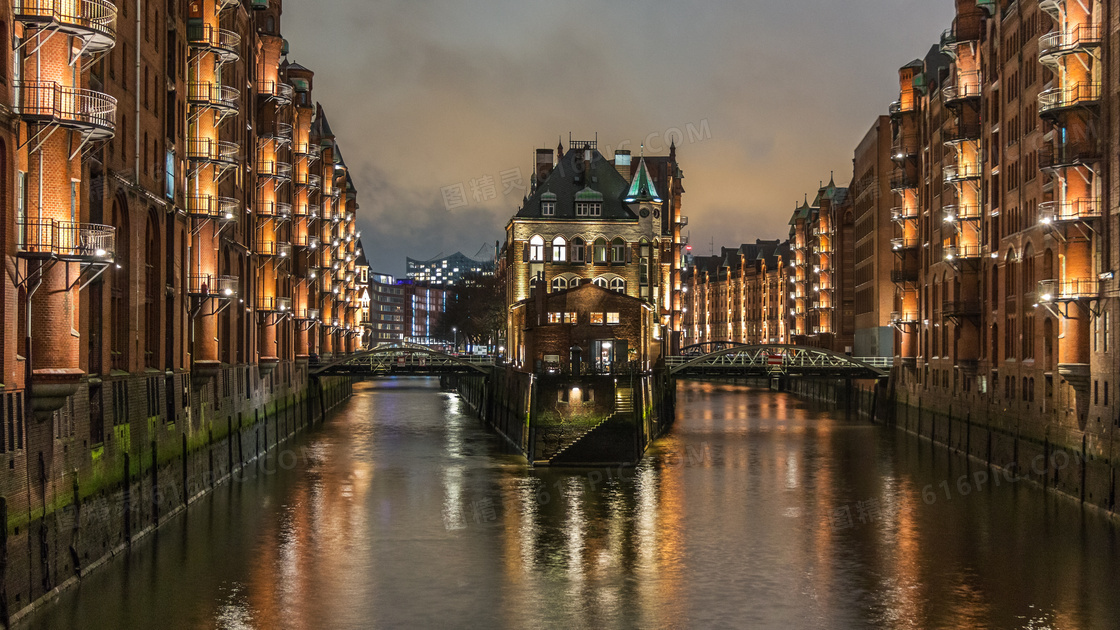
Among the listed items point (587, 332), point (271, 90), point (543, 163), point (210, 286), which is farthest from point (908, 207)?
point (210, 286)

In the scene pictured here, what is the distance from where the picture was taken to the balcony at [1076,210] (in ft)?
150

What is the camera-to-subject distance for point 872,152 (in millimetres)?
105312

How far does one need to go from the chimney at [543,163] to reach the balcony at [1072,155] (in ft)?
208

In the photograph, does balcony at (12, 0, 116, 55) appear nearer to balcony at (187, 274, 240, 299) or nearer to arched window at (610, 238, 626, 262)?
balcony at (187, 274, 240, 299)

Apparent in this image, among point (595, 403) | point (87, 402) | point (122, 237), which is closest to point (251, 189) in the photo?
point (595, 403)

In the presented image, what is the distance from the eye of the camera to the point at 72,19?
1142 inches

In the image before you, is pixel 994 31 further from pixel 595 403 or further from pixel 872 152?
pixel 872 152

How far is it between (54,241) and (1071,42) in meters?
36.4

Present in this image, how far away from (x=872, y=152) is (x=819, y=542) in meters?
70.3

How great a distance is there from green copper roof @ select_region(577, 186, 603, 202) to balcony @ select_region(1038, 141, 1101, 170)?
159 feet

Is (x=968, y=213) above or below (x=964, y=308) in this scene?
above

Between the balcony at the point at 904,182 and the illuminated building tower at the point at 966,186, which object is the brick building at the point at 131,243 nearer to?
the illuminated building tower at the point at 966,186

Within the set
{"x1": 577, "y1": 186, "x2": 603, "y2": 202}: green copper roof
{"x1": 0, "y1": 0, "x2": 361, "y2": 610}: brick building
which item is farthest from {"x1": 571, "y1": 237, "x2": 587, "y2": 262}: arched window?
{"x1": 0, "y1": 0, "x2": 361, "y2": 610}: brick building

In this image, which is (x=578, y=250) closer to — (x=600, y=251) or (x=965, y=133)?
(x=600, y=251)
